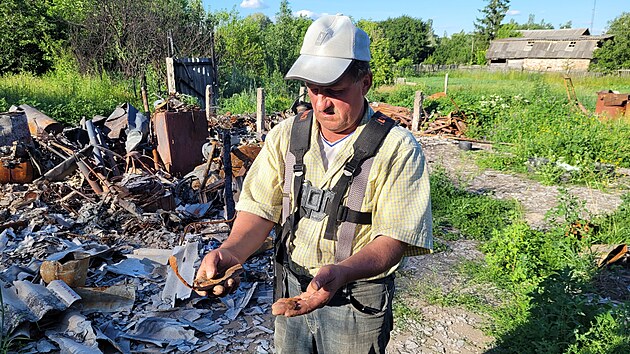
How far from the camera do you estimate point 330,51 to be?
63.2 inches

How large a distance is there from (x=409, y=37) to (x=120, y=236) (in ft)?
260

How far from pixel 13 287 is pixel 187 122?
4.59m

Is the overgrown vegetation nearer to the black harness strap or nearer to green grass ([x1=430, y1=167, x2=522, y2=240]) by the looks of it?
green grass ([x1=430, y1=167, x2=522, y2=240])

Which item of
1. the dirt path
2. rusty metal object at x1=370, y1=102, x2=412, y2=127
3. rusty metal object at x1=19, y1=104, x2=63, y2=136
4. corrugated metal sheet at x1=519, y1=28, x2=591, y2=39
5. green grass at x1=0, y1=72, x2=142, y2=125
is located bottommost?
the dirt path

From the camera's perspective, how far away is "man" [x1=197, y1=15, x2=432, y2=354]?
1608mm

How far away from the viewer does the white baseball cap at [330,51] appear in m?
1.58

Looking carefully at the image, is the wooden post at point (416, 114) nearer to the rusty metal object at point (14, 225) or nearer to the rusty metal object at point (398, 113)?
the rusty metal object at point (398, 113)

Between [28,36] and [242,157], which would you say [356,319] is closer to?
[242,157]

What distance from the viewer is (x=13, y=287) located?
3.97 m

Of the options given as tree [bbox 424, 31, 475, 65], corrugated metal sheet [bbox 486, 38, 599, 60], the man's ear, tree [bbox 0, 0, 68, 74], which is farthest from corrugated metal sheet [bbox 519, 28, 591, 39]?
the man's ear

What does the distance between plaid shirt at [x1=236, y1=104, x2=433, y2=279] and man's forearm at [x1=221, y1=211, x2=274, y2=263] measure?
3cm

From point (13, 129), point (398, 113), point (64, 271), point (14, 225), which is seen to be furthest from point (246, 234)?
point (398, 113)

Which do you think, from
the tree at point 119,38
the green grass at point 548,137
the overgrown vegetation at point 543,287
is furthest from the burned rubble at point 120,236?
the tree at point 119,38

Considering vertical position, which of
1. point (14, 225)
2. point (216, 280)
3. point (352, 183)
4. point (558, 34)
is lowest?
point (14, 225)
